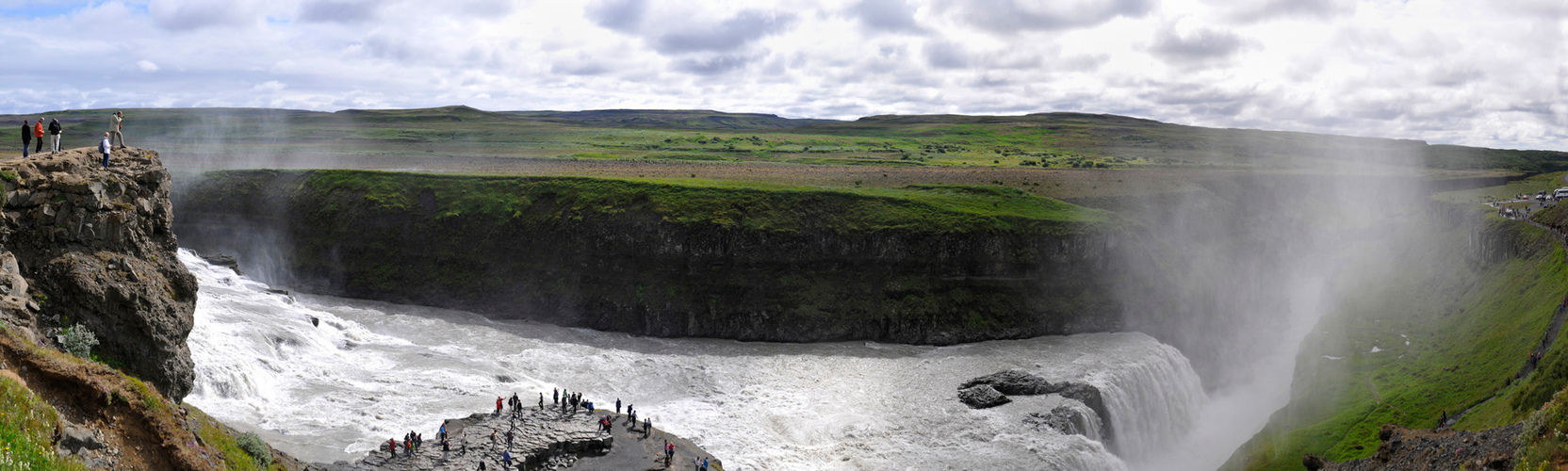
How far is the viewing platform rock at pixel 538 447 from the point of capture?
42.0 meters

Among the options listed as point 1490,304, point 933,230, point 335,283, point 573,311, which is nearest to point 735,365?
point 573,311

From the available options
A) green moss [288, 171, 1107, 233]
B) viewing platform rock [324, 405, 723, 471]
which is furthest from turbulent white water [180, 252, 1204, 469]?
green moss [288, 171, 1107, 233]

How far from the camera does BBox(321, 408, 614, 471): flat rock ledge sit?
137 ft

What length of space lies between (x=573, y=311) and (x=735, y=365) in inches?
753

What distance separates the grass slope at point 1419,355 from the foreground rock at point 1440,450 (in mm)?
4390

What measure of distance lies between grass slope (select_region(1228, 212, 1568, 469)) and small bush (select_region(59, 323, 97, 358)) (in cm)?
6064

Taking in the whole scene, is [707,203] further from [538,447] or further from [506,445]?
[506,445]

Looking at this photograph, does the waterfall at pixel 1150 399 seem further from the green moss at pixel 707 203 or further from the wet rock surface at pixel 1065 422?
the green moss at pixel 707 203

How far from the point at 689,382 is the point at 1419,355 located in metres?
59.9

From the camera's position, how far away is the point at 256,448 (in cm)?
3219

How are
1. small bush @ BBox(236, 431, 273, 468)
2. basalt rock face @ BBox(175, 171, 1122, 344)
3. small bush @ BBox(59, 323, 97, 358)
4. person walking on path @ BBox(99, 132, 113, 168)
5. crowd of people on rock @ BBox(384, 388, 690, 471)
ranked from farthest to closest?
basalt rock face @ BBox(175, 171, 1122, 344), crowd of people on rock @ BBox(384, 388, 690, 471), person walking on path @ BBox(99, 132, 113, 168), small bush @ BBox(236, 431, 273, 468), small bush @ BBox(59, 323, 97, 358)

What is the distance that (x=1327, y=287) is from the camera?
110m

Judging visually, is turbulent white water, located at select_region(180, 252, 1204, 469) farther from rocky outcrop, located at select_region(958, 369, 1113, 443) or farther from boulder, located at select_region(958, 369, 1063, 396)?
boulder, located at select_region(958, 369, 1063, 396)

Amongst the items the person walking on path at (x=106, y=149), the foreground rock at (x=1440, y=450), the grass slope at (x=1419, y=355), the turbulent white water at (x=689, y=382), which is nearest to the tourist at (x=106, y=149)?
the person walking on path at (x=106, y=149)
